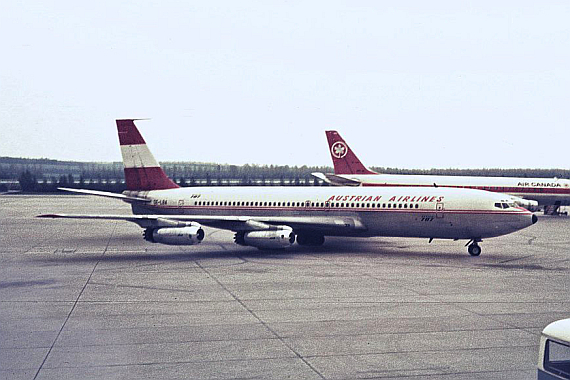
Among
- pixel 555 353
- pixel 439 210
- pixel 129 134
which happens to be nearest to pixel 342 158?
pixel 129 134

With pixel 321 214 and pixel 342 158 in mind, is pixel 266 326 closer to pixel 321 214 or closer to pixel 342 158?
pixel 321 214

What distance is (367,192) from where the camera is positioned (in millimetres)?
41125

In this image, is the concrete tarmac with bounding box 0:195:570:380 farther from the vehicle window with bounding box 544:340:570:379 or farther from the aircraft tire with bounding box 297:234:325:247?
the vehicle window with bounding box 544:340:570:379

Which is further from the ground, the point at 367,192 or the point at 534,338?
the point at 367,192

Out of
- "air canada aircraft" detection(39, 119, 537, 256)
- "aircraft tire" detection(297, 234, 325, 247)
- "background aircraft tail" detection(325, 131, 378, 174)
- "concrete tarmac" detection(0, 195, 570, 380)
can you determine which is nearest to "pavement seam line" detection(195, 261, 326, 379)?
"concrete tarmac" detection(0, 195, 570, 380)

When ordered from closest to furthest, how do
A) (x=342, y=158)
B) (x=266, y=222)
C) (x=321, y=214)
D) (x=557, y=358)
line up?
(x=557, y=358), (x=266, y=222), (x=321, y=214), (x=342, y=158)

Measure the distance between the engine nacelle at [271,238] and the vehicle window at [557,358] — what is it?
27509 mm

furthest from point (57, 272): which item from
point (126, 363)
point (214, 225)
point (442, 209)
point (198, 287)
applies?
point (442, 209)

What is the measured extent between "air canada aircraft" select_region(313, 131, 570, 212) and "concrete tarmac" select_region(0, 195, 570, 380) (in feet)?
107

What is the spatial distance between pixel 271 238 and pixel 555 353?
27.8 metres

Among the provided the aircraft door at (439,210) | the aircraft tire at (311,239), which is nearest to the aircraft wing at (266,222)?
the aircraft tire at (311,239)

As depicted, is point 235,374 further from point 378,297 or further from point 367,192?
point 367,192

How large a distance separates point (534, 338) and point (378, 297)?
702 centimetres

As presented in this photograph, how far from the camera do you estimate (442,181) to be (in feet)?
240
